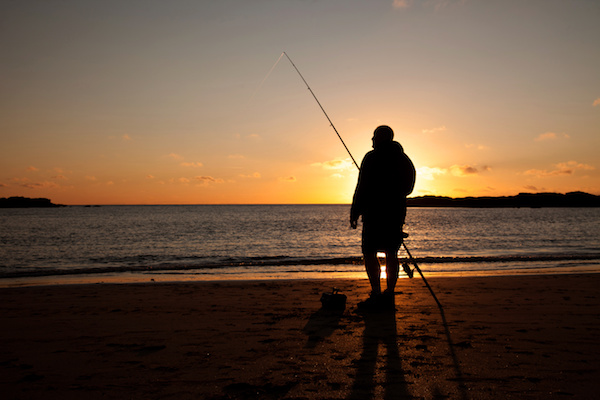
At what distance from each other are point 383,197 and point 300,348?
2.18 m

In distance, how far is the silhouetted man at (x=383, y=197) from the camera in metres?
5.03

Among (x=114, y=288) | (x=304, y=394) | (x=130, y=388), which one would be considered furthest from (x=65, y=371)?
(x=114, y=288)

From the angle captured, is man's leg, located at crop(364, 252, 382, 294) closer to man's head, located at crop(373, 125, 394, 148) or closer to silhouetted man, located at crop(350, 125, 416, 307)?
silhouetted man, located at crop(350, 125, 416, 307)

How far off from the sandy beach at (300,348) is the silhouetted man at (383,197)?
75cm

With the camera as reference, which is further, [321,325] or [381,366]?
[321,325]

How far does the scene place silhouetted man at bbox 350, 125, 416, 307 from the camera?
16.5ft

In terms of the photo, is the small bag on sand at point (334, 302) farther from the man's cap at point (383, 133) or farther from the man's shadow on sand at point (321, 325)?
the man's cap at point (383, 133)

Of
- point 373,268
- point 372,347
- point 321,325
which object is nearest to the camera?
point 372,347

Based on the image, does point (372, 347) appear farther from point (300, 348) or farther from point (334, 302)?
point (334, 302)

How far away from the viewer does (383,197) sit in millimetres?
5094

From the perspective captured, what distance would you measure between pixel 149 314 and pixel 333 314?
2306 millimetres

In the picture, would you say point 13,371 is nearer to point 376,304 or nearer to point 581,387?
point 376,304

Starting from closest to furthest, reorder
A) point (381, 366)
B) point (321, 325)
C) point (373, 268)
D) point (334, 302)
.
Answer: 1. point (381, 366)
2. point (321, 325)
3. point (373, 268)
4. point (334, 302)

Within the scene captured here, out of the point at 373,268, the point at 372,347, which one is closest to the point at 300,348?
the point at 372,347
